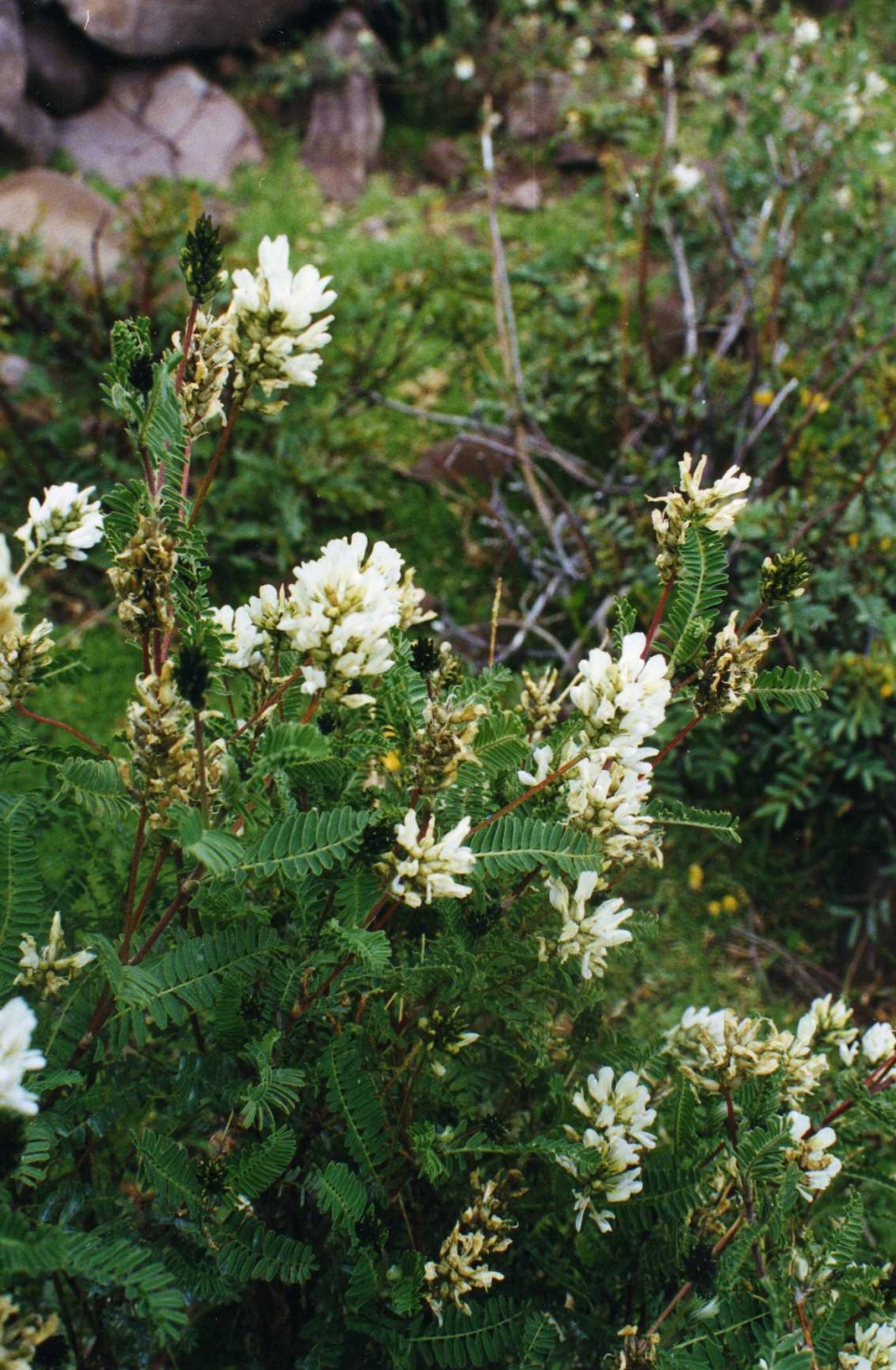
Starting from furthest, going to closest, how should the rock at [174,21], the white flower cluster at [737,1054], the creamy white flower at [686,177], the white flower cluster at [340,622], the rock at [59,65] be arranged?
the rock at [174,21]
the rock at [59,65]
the creamy white flower at [686,177]
the white flower cluster at [737,1054]
the white flower cluster at [340,622]

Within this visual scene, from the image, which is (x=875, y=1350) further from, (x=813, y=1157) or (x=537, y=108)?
(x=537, y=108)

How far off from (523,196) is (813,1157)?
5.57m

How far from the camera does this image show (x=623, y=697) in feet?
3.82

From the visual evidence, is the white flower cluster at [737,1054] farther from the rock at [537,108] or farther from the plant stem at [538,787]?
the rock at [537,108]

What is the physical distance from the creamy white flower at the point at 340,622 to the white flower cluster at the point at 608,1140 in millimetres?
664

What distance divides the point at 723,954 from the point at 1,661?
2.21m

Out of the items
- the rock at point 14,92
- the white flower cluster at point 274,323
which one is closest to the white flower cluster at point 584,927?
the white flower cluster at point 274,323

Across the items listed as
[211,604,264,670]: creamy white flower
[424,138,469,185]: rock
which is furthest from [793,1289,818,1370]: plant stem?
[424,138,469,185]: rock

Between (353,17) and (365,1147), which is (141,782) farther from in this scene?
(353,17)

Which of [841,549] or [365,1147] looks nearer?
[365,1147]

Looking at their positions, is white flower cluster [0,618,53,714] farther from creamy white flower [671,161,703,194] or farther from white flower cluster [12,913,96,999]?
creamy white flower [671,161,703,194]

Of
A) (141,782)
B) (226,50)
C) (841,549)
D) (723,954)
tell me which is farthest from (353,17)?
(141,782)

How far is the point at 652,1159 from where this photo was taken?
152cm

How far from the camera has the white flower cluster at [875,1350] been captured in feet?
4.26
